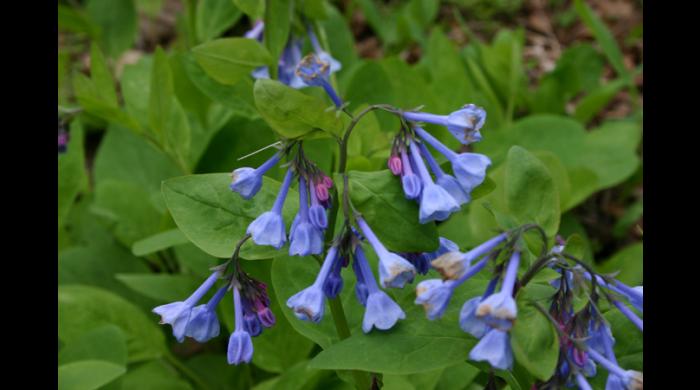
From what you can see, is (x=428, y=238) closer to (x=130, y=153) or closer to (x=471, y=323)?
(x=471, y=323)

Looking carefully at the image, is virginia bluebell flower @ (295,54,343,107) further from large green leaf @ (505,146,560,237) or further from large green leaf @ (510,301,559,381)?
large green leaf @ (510,301,559,381)

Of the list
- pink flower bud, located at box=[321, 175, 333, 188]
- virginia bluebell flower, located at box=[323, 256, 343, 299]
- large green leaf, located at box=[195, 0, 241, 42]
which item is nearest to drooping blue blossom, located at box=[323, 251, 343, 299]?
virginia bluebell flower, located at box=[323, 256, 343, 299]

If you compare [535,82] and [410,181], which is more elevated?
[410,181]

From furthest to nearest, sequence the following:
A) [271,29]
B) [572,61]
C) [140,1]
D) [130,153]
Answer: [140,1], [572,61], [130,153], [271,29]

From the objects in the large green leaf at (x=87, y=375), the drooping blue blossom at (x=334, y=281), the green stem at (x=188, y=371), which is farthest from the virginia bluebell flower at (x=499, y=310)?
the green stem at (x=188, y=371)

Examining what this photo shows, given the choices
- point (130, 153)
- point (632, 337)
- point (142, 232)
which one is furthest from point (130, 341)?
point (632, 337)
